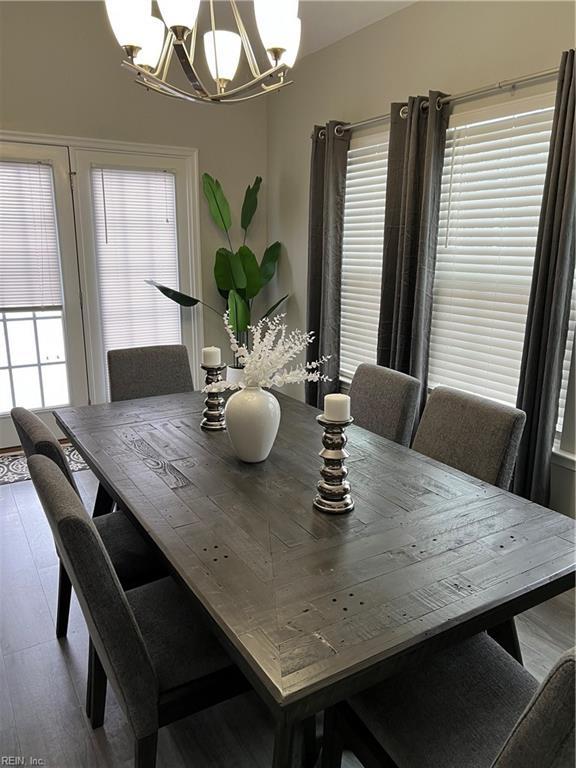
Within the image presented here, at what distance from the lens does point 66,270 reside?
3.99 metres

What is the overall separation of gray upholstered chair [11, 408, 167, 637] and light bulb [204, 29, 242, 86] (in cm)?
139

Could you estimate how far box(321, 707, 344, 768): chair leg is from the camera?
4.26 ft

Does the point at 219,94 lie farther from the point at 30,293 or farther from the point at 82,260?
the point at 30,293

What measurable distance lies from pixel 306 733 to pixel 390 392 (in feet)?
4.45

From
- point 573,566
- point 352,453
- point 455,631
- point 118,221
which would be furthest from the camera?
point 118,221

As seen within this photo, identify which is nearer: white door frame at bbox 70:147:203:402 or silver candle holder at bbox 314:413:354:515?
silver candle holder at bbox 314:413:354:515

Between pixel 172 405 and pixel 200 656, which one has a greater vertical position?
pixel 172 405

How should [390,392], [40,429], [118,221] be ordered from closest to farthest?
[40,429] < [390,392] < [118,221]

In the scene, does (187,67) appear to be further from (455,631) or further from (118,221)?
(118,221)

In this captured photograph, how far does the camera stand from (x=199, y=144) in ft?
14.1

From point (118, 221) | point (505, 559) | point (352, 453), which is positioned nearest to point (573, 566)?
point (505, 559)

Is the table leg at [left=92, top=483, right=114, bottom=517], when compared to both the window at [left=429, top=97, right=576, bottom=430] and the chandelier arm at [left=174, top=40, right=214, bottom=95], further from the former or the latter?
the window at [left=429, top=97, right=576, bottom=430]

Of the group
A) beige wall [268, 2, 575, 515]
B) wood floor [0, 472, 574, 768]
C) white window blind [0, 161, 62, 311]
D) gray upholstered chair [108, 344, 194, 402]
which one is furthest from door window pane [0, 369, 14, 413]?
beige wall [268, 2, 575, 515]

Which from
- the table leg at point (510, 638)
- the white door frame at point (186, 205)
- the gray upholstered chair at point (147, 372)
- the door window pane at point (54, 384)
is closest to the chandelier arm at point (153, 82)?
the gray upholstered chair at point (147, 372)
